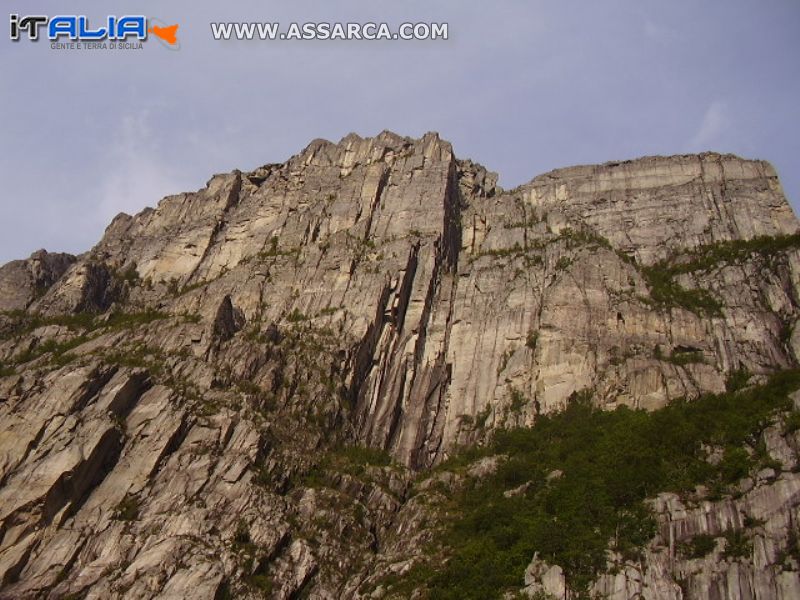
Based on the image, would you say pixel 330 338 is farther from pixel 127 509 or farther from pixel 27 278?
pixel 27 278

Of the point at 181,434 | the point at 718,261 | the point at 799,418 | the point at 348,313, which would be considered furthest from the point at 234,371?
the point at 718,261

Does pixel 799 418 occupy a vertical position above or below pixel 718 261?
below

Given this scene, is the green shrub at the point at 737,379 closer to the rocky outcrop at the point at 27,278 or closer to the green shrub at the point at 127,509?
the green shrub at the point at 127,509

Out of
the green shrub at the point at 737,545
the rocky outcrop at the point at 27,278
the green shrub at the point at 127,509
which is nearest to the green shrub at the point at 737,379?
the green shrub at the point at 737,545

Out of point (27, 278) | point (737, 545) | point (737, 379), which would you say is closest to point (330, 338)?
point (737, 379)

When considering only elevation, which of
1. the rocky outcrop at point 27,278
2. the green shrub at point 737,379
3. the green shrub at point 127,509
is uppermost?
the rocky outcrop at point 27,278

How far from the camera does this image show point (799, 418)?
58.3m

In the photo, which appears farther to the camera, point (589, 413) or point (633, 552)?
point (589, 413)

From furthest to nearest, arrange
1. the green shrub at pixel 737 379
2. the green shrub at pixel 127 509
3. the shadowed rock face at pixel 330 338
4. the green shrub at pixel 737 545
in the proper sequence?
1. the green shrub at pixel 737 379
2. the green shrub at pixel 127 509
3. the shadowed rock face at pixel 330 338
4. the green shrub at pixel 737 545

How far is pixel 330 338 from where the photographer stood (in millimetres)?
86125

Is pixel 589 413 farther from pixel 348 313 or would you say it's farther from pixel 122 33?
pixel 122 33

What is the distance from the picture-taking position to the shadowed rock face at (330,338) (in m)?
62.9

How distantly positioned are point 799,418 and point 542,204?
58.0 meters

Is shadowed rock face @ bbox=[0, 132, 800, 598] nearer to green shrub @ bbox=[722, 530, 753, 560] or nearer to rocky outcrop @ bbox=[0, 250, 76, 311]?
rocky outcrop @ bbox=[0, 250, 76, 311]
